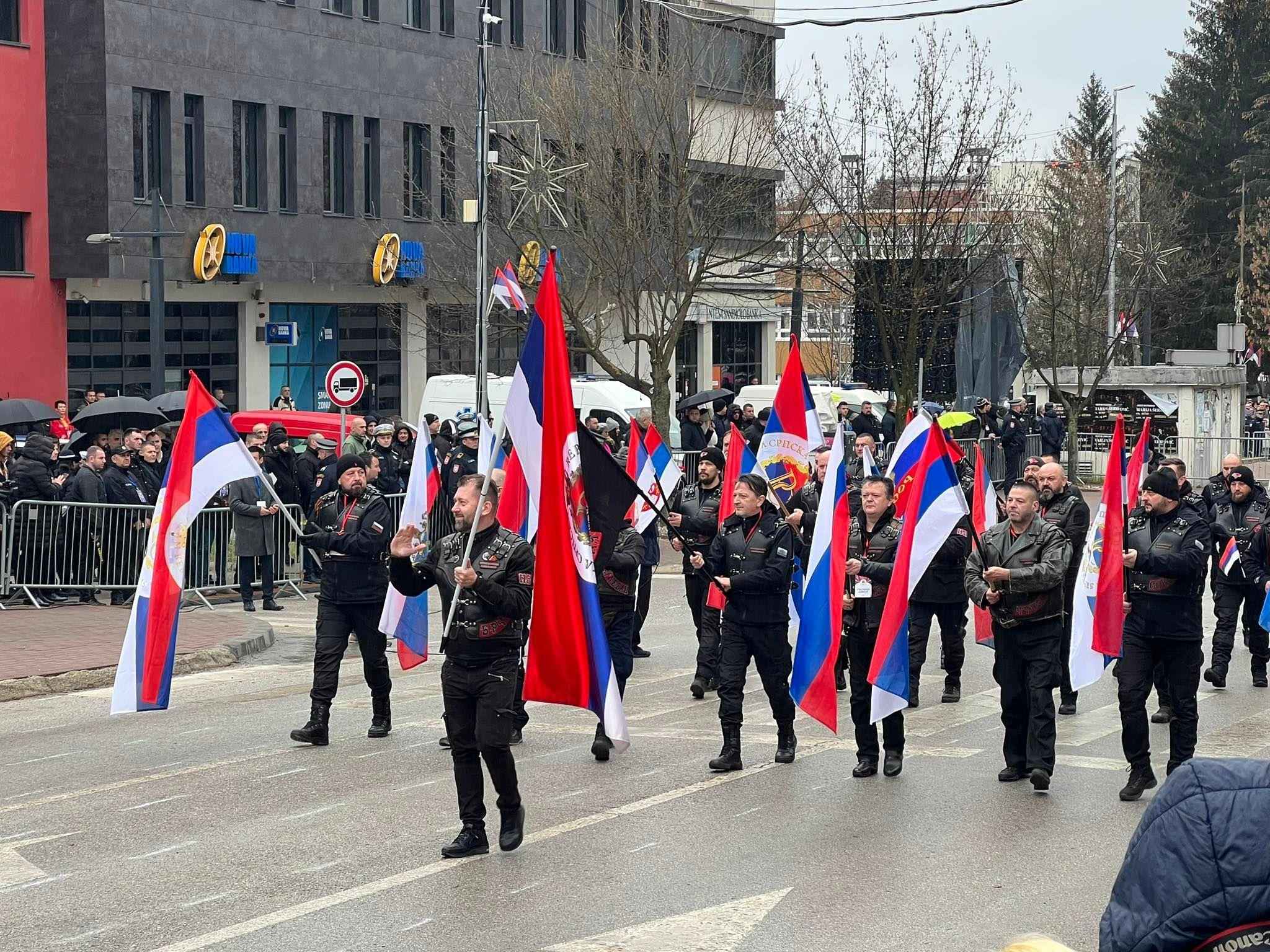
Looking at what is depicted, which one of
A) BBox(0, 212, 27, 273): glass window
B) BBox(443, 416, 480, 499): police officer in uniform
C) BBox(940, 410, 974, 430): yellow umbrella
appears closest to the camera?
BBox(443, 416, 480, 499): police officer in uniform

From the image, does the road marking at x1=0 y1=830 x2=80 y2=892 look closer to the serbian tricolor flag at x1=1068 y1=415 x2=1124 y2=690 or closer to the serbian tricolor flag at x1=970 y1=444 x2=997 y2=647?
the serbian tricolor flag at x1=1068 y1=415 x2=1124 y2=690

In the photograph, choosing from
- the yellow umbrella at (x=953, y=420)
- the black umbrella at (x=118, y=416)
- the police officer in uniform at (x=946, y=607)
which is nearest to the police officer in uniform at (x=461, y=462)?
the black umbrella at (x=118, y=416)

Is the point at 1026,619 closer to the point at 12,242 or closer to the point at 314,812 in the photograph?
the point at 314,812

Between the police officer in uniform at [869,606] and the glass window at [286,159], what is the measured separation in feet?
96.3

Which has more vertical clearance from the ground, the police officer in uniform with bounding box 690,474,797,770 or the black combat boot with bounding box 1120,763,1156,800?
the police officer in uniform with bounding box 690,474,797,770

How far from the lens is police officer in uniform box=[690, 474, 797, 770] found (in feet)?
Result: 34.3

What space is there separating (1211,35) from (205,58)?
53.9m

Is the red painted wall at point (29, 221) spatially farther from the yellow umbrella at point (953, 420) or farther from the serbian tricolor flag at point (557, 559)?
the serbian tricolor flag at point (557, 559)

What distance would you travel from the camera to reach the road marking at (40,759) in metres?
10.7

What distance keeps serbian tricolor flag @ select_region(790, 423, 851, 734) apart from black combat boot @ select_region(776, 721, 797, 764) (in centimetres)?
16

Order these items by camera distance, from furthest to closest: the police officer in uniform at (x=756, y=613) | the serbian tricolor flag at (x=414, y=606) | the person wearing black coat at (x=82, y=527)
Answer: the person wearing black coat at (x=82, y=527), the serbian tricolor flag at (x=414, y=606), the police officer in uniform at (x=756, y=613)

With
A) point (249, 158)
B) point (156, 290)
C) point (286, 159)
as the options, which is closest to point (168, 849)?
point (156, 290)

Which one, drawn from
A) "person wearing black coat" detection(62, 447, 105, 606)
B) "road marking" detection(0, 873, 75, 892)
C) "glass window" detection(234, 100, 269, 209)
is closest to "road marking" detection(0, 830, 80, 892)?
"road marking" detection(0, 873, 75, 892)

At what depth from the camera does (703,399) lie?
1121 inches
